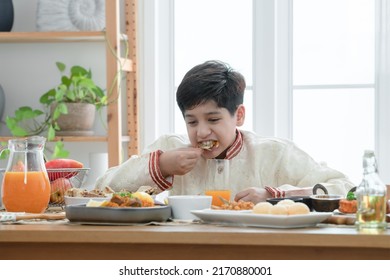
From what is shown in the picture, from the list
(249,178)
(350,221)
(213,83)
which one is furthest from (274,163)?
(350,221)

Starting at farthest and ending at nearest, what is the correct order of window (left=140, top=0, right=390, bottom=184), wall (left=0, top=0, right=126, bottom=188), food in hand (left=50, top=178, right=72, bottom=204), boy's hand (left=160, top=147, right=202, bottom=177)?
1. wall (left=0, top=0, right=126, bottom=188)
2. window (left=140, top=0, right=390, bottom=184)
3. boy's hand (left=160, top=147, right=202, bottom=177)
4. food in hand (left=50, top=178, right=72, bottom=204)

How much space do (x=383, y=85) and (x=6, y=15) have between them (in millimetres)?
1703

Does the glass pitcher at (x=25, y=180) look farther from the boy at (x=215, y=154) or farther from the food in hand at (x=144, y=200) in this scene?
the boy at (x=215, y=154)

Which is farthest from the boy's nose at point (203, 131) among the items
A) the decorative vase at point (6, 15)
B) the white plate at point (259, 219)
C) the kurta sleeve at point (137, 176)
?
the decorative vase at point (6, 15)

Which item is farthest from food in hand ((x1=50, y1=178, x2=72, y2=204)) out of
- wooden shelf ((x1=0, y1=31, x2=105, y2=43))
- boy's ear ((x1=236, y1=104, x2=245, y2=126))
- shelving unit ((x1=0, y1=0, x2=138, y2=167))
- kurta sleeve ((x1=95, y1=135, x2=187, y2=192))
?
wooden shelf ((x1=0, y1=31, x2=105, y2=43))

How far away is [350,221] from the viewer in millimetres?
1660

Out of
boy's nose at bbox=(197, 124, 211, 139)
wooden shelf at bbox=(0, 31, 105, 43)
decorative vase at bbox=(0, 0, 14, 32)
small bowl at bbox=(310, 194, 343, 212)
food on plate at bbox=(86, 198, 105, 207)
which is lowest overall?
small bowl at bbox=(310, 194, 343, 212)

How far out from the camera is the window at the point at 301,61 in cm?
360

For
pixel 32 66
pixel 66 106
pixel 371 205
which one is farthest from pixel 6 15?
pixel 371 205

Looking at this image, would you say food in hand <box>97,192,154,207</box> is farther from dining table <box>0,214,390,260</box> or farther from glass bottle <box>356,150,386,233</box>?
glass bottle <box>356,150,386,233</box>

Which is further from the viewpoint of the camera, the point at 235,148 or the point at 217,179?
the point at 235,148

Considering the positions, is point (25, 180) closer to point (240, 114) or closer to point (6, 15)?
point (240, 114)

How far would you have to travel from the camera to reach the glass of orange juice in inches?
77.2

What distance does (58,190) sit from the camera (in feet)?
7.14
